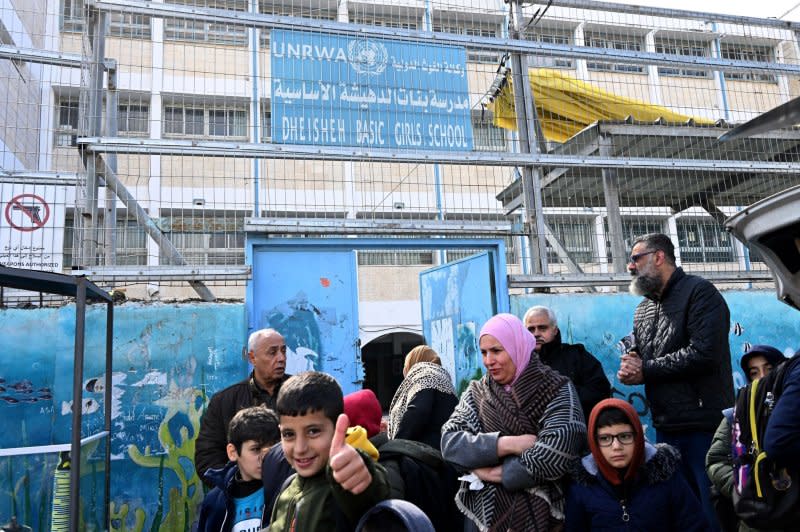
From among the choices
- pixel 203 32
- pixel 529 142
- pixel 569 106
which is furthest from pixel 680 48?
pixel 203 32

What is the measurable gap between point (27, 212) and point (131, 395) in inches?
68.8

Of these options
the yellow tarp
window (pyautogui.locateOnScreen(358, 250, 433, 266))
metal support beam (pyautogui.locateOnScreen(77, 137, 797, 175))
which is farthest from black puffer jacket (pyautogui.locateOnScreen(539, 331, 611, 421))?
window (pyautogui.locateOnScreen(358, 250, 433, 266))

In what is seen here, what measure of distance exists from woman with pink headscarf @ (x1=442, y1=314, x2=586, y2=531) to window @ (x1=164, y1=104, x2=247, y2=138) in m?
3.53

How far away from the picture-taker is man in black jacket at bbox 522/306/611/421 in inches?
159

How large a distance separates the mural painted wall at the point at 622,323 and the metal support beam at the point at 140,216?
3067 mm

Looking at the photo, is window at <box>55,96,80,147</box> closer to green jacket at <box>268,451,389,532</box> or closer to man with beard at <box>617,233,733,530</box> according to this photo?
green jacket at <box>268,451,389,532</box>

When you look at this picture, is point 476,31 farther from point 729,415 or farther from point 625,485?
point 625,485

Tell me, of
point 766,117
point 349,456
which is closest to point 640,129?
point 766,117

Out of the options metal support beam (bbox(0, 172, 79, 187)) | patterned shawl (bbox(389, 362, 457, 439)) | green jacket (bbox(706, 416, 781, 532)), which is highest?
metal support beam (bbox(0, 172, 79, 187))

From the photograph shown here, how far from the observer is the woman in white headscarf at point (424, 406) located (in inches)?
155

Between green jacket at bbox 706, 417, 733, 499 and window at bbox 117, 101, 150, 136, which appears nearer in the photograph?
green jacket at bbox 706, 417, 733, 499

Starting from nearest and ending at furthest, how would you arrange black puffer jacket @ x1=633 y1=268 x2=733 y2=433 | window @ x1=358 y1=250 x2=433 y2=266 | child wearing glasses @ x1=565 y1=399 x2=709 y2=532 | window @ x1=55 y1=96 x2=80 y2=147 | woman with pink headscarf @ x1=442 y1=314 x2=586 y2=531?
child wearing glasses @ x1=565 y1=399 x2=709 y2=532
woman with pink headscarf @ x1=442 y1=314 x2=586 y2=531
black puffer jacket @ x1=633 y1=268 x2=733 y2=433
window @ x1=55 y1=96 x2=80 y2=147
window @ x1=358 y1=250 x2=433 y2=266

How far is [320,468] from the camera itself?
6.57 feet

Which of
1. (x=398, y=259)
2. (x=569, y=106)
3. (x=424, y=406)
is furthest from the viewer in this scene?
(x=398, y=259)
